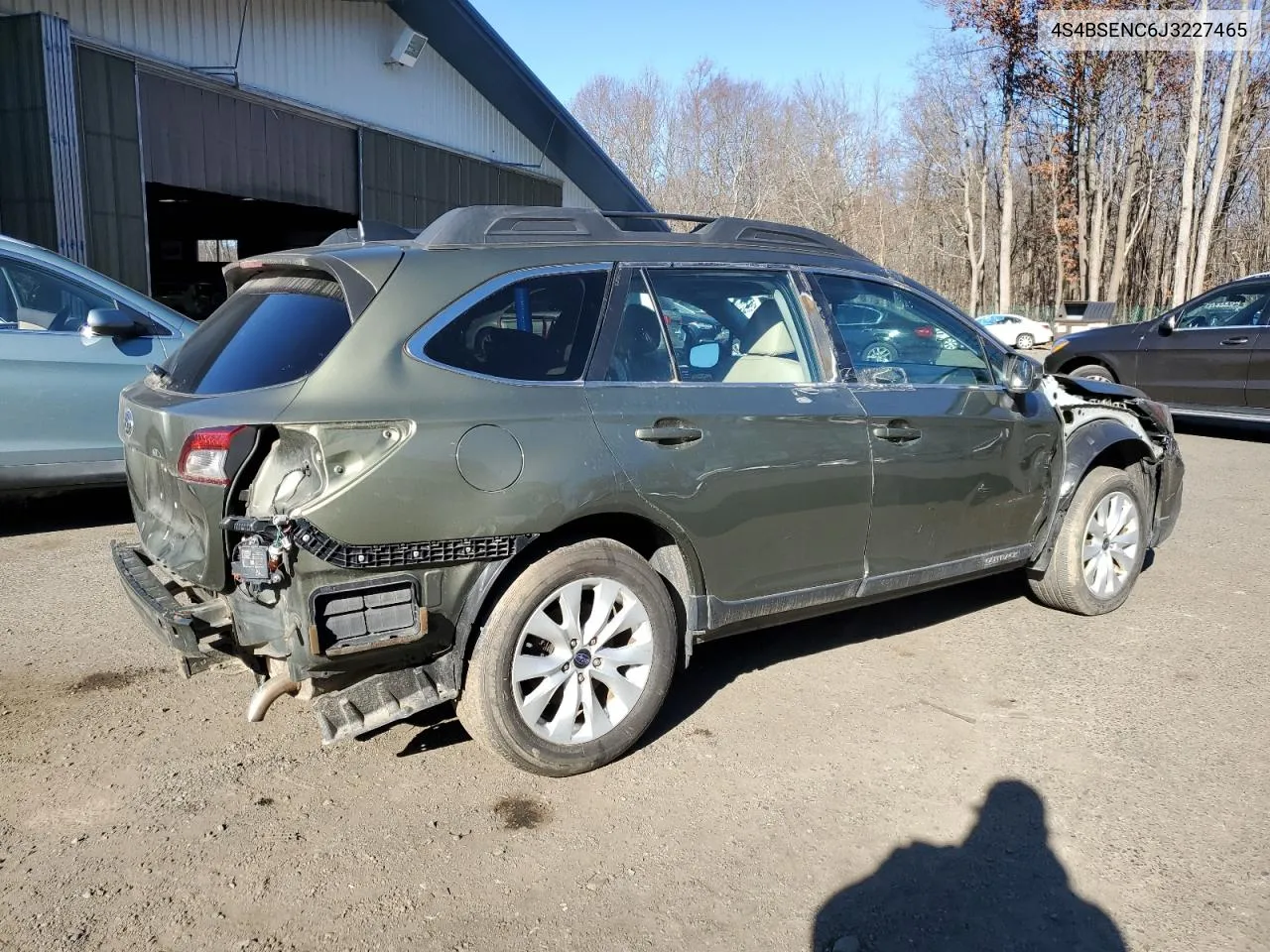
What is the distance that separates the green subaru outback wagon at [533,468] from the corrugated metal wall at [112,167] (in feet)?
30.3

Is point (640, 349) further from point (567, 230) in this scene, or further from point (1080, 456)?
point (1080, 456)

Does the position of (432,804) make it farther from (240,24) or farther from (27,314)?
(240,24)

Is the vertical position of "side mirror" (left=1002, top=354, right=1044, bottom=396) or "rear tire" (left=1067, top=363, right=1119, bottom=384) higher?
"side mirror" (left=1002, top=354, right=1044, bottom=396)

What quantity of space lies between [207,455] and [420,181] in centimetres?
1550

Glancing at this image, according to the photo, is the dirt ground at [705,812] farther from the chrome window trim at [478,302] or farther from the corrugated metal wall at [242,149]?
the corrugated metal wall at [242,149]

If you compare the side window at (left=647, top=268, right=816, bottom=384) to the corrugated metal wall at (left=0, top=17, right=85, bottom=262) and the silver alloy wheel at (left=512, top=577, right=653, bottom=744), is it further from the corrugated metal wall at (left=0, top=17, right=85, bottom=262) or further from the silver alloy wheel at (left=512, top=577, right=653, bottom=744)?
the corrugated metal wall at (left=0, top=17, right=85, bottom=262)

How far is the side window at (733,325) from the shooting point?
3.77m

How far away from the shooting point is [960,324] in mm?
4742

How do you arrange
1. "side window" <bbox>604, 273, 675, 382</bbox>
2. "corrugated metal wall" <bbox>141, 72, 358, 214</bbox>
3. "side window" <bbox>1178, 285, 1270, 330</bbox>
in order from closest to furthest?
"side window" <bbox>604, 273, 675, 382</bbox>, "side window" <bbox>1178, 285, 1270, 330</bbox>, "corrugated metal wall" <bbox>141, 72, 358, 214</bbox>

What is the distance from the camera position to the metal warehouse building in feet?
35.3

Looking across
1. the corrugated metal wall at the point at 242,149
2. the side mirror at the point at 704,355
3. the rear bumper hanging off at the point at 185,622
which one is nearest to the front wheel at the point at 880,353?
the side mirror at the point at 704,355

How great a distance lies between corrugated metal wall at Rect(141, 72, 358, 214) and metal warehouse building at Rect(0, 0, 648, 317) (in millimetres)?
26

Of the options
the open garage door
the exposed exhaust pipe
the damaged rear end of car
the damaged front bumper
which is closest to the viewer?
the damaged rear end of car

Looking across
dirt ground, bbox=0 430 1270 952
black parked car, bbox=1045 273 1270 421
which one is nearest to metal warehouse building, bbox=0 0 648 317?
dirt ground, bbox=0 430 1270 952
